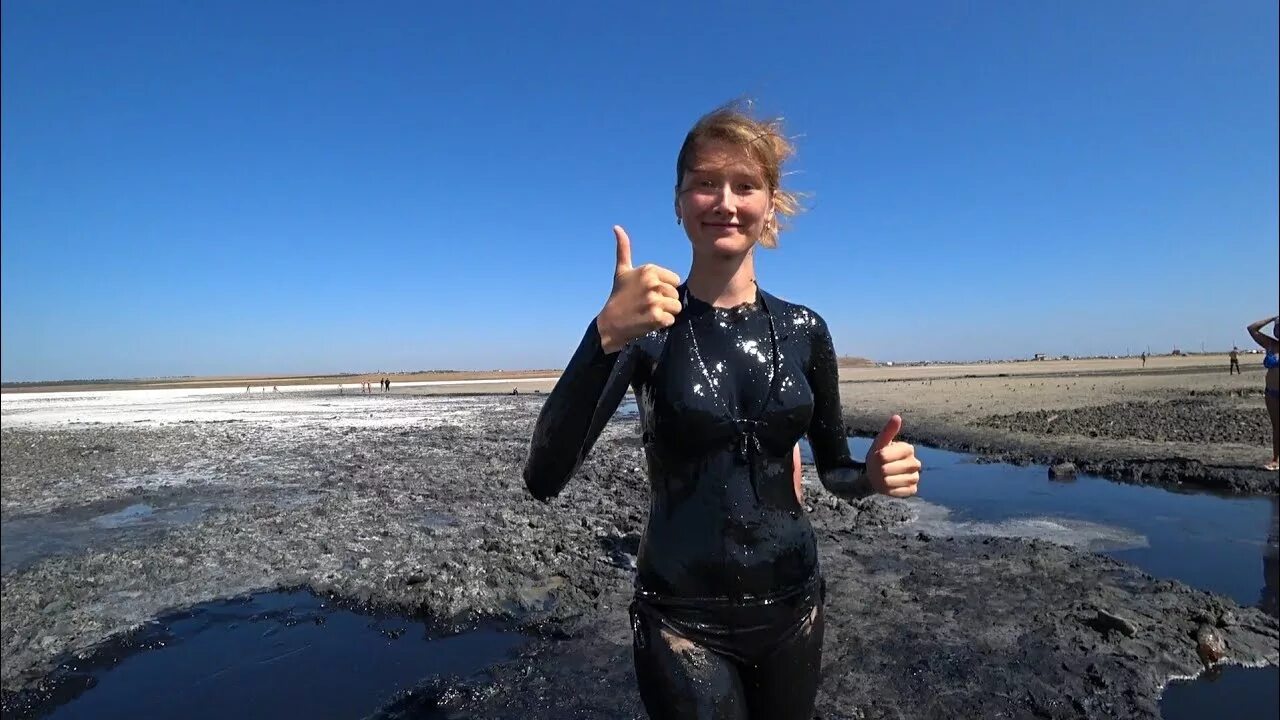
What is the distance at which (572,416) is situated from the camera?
79.4 inches

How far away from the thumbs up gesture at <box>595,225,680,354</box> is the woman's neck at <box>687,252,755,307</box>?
53cm

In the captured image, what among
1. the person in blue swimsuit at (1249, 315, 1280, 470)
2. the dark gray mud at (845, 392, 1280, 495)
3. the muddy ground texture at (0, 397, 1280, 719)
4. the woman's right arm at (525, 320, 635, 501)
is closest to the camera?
the woman's right arm at (525, 320, 635, 501)

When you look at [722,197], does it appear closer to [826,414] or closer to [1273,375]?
[826,414]

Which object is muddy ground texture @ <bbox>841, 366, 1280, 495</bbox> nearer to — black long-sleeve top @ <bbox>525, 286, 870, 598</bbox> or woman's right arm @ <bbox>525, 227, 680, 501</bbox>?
black long-sleeve top @ <bbox>525, 286, 870, 598</bbox>

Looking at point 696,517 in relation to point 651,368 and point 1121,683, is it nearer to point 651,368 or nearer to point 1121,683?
point 651,368

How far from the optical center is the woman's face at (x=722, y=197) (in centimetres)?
222

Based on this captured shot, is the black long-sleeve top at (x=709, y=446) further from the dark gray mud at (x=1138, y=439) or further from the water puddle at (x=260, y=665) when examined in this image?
the dark gray mud at (x=1138, y=439)

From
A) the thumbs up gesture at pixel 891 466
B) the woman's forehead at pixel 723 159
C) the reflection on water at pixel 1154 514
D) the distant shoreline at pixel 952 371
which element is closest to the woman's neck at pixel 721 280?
the woman's forehead at pixel 723 159

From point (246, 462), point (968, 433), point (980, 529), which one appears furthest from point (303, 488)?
point (968, 433)

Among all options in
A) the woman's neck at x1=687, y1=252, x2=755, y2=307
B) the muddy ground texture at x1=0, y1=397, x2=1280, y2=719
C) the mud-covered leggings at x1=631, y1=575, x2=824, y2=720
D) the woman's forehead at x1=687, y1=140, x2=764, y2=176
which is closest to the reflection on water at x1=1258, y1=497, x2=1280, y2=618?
the muddy ground texture at x1=0, y1=397, x2=1280, y2=719

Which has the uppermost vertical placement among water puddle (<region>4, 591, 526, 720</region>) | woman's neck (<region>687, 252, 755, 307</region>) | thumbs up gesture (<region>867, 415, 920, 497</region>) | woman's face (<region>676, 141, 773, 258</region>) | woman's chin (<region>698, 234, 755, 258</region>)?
woman's face (<region>676, 141, 773, 258</region>)

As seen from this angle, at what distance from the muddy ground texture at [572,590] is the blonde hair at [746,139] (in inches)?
164

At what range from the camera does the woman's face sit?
2219 mm

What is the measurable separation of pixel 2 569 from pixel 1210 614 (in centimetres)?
899
